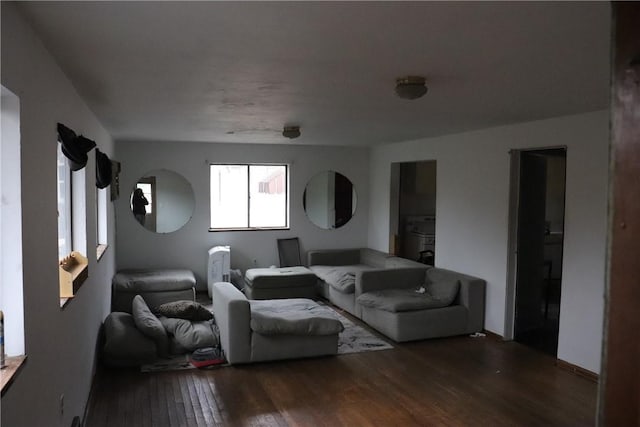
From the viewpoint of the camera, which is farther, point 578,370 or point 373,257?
point 373,257

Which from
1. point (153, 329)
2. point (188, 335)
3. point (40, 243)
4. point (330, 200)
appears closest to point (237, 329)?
point (188, 335)

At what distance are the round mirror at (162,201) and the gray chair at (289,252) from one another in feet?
4.84

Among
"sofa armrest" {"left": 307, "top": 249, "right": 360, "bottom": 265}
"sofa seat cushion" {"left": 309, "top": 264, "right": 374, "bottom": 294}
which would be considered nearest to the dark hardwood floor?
"sofa seat cushion" {"left": 309, "top": 264, "right": 374, "bottom": 294}

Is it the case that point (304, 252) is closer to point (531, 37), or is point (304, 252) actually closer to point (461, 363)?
point (461, 363)

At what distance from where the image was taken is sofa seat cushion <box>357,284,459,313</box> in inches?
203

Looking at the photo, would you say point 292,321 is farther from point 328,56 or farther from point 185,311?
point 328,56

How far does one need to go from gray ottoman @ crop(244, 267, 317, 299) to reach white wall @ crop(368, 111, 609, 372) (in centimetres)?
179

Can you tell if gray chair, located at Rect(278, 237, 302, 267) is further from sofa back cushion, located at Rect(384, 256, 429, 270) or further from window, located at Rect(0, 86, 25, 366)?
window, located at Rect(0, 86, 25, 366)

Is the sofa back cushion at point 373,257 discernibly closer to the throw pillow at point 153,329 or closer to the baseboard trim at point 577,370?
the baseboard trim at point 577,370

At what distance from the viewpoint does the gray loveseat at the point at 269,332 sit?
14.5 ft

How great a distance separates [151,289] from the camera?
6137mm

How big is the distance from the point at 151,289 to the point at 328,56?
15.0ft

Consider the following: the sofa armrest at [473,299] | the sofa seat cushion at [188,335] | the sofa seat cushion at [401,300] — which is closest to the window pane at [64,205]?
the sofa seat cushion at [188,335]

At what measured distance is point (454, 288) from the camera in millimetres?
5414
